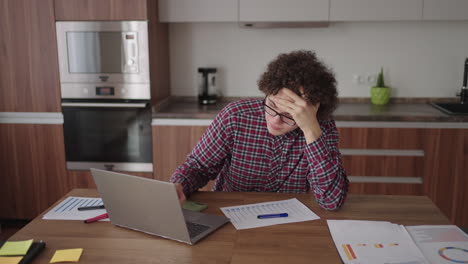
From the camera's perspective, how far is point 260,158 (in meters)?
1.86

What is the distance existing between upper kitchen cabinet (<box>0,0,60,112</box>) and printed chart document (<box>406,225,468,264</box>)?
2507 millimetres

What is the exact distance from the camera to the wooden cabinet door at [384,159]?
2.92 metres

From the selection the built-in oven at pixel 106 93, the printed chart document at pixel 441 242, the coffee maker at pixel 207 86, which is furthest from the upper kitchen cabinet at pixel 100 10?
the printed chart document at pixel 441 242

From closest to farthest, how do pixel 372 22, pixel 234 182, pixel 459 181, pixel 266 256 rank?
pixel 266 256 → pixel 234 182 → pixel 459 181 → pixel 372 22

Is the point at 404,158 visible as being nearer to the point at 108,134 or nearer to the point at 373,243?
the point at 373,243

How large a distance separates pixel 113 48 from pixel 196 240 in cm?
200

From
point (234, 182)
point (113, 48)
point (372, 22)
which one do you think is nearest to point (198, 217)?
point (234, 182)

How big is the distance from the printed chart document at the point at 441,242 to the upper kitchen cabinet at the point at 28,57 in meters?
2.51

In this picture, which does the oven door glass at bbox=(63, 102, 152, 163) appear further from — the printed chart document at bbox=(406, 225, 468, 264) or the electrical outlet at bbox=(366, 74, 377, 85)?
the printed chart document at bbox=(406, 225, 468, 264)

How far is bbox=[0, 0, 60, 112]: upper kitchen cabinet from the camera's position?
299cm

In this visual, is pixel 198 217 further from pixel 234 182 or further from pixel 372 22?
pixel 372 22

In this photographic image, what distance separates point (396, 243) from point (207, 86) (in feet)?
7.47

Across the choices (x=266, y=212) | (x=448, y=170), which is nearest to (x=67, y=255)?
(x=266, y=212)

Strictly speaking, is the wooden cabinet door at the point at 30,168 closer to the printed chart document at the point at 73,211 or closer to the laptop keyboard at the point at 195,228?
the printed chart document at the point at 73,211
